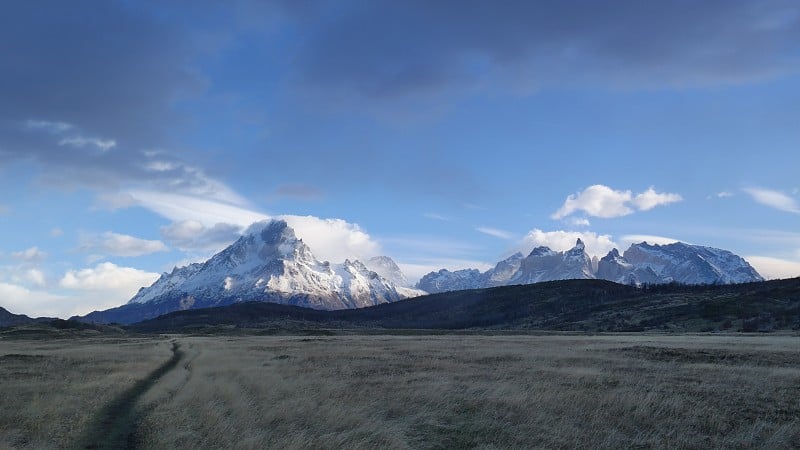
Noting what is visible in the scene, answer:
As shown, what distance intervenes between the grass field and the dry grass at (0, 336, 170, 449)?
0.35 ft

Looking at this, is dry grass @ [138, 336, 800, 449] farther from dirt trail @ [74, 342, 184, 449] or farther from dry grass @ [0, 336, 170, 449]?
dry grass @ [0, 336, 170, 449]

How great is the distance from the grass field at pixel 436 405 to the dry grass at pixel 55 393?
0.35 feet

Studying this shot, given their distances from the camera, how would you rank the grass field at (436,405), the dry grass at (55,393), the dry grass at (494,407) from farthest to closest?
the dry grass at (55,393)
the grass field at (436,405)
the dry grass at (494,407)

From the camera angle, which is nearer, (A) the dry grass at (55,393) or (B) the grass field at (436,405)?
(B) the grass field at (436,405)

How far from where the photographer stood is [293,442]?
15422 mm

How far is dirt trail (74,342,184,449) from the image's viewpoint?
1727 centimetres

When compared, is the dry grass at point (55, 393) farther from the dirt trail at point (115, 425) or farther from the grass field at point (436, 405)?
the dirt trail at point (115, 425)

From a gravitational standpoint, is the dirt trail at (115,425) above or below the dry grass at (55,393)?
below

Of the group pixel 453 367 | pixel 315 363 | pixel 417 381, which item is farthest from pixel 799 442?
pixel 315 363

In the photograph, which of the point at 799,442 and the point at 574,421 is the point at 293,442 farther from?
the point at 799,442

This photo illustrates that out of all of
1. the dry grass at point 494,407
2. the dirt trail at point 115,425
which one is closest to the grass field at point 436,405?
the dry grass at point 494,407

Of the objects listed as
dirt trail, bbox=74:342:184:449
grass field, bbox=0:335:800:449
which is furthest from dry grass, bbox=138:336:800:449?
dirt trail, bbox=74:342:184:449

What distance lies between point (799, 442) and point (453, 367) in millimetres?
20752

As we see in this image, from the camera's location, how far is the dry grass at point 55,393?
59.6 feet
